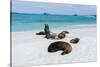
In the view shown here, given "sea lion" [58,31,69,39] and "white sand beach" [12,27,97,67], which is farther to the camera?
"sea lion" [58,31,69,39]

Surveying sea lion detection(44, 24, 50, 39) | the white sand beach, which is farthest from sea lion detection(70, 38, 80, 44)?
sea lion detection(44, 24, 50, 39)

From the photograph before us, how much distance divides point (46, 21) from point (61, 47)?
0.37m

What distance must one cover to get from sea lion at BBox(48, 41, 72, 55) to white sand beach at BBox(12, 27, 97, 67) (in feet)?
0.12

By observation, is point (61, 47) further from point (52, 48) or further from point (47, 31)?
point (47, 31)

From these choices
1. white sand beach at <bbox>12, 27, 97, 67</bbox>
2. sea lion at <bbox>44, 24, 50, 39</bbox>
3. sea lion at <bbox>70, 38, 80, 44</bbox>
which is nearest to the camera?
white sand beach at <bbox>12, 27, 97, 67</bbox>

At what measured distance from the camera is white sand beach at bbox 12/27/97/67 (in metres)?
2.10

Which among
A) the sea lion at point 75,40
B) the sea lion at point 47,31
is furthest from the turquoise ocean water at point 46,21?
the sea lion at point 75,40

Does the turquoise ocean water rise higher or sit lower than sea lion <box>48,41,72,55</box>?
higher

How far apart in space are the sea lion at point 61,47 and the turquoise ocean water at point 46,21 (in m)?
0.20

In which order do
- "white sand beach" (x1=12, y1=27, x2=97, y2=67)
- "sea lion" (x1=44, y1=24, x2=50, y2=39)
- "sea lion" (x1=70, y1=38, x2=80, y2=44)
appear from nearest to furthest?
"white sand beach" (x1=12, y1=27, x2=97, y2=67) → "sea lion" (x1=44, y1=24, x2=50, y2=39) → "sea lion" (x1=70, y1=38, x2=80, y2=44)

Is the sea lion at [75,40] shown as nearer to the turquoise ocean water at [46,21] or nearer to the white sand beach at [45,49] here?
the white sand beach at [45,49]

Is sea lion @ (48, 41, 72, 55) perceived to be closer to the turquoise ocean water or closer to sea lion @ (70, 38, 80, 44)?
sea lion @ (70, 38, 80, 44)
